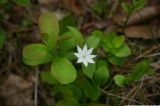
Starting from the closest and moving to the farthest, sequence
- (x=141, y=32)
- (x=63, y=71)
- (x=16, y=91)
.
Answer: (x=63, y=71) < (x=141, y=32) < (x=16, y=91)

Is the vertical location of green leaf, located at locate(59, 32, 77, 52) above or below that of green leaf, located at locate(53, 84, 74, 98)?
above

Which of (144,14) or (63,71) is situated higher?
(144,14)

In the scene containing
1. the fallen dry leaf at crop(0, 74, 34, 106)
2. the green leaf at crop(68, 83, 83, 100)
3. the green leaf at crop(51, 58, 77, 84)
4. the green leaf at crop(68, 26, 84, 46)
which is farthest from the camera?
the fallen dry leaf at crop(0, 74, 34, 106)

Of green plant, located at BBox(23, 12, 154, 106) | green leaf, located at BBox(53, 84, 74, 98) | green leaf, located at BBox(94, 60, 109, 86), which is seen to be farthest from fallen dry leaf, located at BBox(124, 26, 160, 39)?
green leaf, located at BBox(53, 84, 74, 98)

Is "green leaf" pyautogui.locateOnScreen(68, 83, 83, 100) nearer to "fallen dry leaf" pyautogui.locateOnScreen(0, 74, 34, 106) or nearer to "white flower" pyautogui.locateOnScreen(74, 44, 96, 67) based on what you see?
"white flower" pyautogui.locateOnScreen(74, 44, 96, 67)

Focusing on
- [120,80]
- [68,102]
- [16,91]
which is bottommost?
[16,91]

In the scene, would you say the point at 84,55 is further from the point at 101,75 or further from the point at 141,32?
the point at 141,32

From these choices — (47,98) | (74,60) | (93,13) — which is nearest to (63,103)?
(74,60)

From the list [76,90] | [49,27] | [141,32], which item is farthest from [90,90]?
[141,32]
